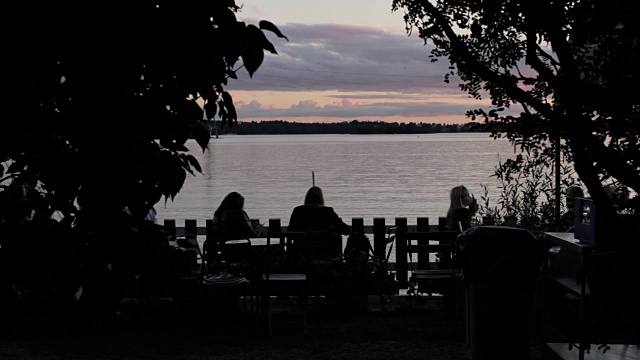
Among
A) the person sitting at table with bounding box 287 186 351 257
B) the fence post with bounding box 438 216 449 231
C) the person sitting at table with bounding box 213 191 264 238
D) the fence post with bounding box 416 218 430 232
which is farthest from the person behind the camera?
the fence post with bounding box 416 218 430 232

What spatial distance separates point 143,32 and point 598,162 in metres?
3.00

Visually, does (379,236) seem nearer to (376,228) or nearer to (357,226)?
(376,228)

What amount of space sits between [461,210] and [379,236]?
4.66 feet

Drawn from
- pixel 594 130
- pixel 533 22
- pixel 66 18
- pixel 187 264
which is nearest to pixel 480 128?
pixel 533 22

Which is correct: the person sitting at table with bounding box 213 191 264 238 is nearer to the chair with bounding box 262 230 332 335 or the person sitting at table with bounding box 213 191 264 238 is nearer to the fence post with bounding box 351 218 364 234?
the chair with bounding box 262 230 332 335

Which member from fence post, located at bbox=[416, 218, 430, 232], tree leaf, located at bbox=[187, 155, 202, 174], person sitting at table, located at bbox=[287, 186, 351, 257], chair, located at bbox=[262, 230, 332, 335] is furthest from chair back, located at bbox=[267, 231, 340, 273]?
tree leaf, located at bbox=[187, 155, 202, 174]

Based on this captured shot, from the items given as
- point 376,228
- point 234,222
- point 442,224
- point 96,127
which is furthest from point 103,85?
point 442,224

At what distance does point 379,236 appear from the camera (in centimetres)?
1335

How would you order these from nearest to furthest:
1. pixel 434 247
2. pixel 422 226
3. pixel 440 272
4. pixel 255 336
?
pixel 255 336
pixel 440 272
pixel 434 247
pixel 422 226

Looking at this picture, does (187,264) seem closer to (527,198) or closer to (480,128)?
(480,128)

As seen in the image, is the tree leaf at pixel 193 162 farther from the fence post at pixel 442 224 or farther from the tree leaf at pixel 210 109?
the fence post at pixel 442 224

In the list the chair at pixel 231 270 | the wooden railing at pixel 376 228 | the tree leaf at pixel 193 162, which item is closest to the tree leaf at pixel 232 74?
the tree leaf at pixel 193 162

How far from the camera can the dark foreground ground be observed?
8914 millimetres

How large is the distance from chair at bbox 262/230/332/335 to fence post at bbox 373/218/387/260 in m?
1.84
